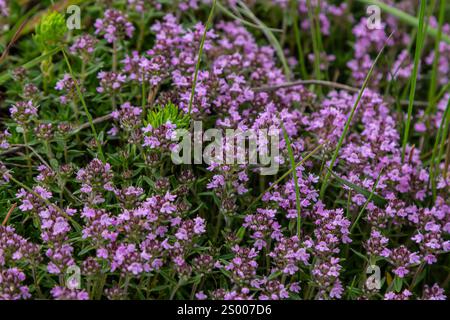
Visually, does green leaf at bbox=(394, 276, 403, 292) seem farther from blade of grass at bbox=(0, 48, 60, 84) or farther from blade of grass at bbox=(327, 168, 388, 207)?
blade of grass at bbox=(0, 48, 60, 84)

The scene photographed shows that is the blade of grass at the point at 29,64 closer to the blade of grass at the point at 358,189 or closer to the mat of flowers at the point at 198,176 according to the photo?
the mat of flowers at the point at 198,176

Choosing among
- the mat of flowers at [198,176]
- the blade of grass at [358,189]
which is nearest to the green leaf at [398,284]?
the mat of flowers at [198,176]

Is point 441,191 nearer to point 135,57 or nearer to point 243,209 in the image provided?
point 243,209

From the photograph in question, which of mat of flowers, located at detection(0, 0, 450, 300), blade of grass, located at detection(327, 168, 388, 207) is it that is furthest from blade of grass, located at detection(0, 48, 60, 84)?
blade of grass, located at detection(327, 168, 388, 207)

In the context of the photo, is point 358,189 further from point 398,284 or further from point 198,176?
point 198,176

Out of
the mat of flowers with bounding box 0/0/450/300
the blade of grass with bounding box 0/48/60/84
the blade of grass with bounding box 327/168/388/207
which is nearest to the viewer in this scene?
the mat of flowers with bounding box 0/0/450/300

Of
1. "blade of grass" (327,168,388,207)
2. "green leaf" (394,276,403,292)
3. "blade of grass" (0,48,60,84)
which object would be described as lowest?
"green leaf" (394,276,403,292)

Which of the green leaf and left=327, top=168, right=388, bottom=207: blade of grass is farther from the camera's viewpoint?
left=327, top=168, right=388, bottom=207: blade of grass

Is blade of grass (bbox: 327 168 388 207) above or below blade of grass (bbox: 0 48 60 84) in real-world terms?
below
